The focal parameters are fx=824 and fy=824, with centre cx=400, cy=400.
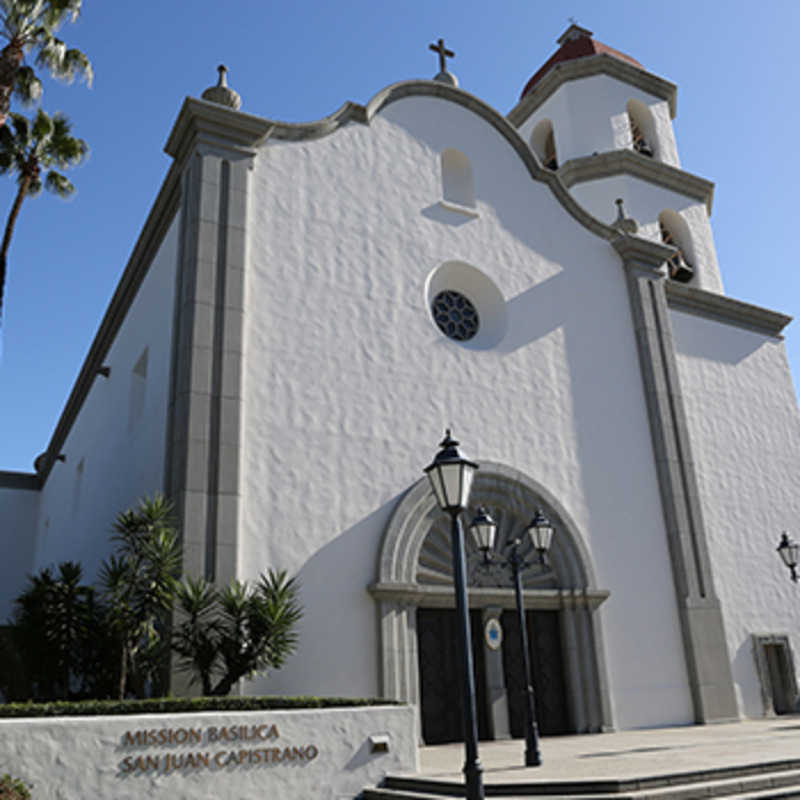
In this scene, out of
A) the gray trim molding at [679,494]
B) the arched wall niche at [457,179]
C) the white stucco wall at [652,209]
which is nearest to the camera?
the gray trim molding at [679,494]

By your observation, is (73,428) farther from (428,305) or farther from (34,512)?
(428,305)

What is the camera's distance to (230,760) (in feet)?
34.0

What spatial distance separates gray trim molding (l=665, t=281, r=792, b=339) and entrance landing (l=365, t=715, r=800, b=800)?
1210cm

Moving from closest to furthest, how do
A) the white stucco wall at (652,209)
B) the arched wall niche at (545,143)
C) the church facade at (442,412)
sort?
the church facade at (442,412), the white stucco wall at (652,209), the arched wall niche at (545,143)

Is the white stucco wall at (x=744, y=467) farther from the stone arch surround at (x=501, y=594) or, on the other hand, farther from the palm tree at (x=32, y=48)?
the palm tree at (x=32, y=48)

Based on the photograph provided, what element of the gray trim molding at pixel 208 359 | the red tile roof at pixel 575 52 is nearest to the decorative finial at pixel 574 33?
the red tile roof at pixel 575 52

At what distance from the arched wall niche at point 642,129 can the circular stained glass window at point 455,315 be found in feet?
35.4

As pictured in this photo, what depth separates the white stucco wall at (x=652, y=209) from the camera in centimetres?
2456

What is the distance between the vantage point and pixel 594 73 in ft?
85.9

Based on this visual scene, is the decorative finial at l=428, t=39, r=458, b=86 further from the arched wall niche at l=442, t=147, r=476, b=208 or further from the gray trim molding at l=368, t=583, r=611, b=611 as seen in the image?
the gray trim molding at l=368, t=583, r=611, b=611

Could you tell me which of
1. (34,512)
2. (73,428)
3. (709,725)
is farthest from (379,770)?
(34,512)

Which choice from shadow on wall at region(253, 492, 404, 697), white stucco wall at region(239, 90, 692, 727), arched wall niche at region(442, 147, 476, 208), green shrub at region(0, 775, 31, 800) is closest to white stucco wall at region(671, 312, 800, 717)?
white stucco wall at region(239, 90, 692, 727)

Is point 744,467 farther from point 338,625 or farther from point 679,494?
point 338,625

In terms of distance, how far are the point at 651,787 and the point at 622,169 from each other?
19.4 m
